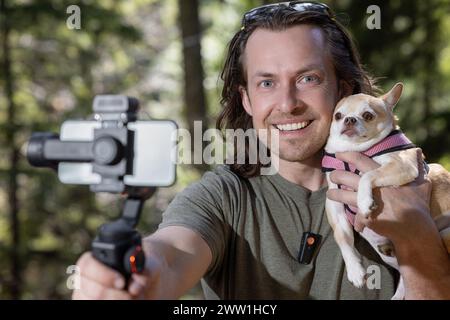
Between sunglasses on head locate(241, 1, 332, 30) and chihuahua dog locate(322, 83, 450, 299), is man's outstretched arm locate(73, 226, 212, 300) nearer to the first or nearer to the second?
chihuahua dog locate(322, 83, 450, 299)

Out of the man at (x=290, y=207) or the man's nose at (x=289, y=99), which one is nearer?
the man at (x=290, y=207)

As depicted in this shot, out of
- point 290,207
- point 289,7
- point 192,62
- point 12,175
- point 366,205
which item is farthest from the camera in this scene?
point 192,62

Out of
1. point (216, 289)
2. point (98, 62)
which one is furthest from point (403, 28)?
point (216, 289)

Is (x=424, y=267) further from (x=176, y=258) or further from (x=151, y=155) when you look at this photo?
(x=151, y=155)

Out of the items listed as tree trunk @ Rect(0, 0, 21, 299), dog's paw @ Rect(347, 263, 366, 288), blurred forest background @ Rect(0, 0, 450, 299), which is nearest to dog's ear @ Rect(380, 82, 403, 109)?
dog's paw @ Rect(347, 263, 366, 288)

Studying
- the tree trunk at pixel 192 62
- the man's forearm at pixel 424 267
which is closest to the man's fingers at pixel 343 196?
the man's forearm at pixel 424 267

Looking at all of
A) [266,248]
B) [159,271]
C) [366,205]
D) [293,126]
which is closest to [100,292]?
[159,271]

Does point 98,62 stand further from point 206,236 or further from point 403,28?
point 206,236

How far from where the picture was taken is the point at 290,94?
8.11ft

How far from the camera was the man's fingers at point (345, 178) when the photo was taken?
2.35 metres

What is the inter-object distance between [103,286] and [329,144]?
4.59 ft

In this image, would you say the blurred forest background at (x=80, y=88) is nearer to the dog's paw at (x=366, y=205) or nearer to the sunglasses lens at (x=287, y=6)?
the sunglasses lens at (x=287, y=6)

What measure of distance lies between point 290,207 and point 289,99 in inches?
18.7

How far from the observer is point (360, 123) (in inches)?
94.5
